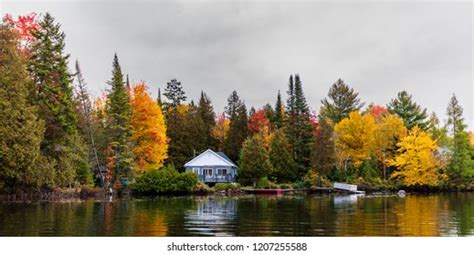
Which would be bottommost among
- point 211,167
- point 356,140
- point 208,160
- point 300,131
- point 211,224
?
point 211,224

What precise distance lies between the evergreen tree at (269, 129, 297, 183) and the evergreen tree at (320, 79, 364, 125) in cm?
1599

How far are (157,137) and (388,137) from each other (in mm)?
22015

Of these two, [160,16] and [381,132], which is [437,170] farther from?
[160,16]

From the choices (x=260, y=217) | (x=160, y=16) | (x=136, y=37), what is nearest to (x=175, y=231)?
(x=260, y=217)

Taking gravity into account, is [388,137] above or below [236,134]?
below

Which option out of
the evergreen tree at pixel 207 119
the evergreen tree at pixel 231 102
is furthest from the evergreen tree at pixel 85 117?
the evergreen tree at pixel 231 102

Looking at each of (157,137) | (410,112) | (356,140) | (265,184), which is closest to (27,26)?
(157,137)

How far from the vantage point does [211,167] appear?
54.8 m

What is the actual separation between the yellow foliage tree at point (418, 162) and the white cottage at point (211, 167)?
52.4 ft

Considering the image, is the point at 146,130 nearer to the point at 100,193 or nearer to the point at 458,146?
the point at 100,193

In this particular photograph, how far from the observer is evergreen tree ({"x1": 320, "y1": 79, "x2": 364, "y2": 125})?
6625 cm

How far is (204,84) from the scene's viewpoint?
177 feet

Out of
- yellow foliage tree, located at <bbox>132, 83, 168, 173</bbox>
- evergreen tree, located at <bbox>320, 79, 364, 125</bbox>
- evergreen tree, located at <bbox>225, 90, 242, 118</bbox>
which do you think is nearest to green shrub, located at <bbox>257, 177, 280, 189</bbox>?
yellow foliage tree, located at <bbox>132, 83, 168, 173</bbox>

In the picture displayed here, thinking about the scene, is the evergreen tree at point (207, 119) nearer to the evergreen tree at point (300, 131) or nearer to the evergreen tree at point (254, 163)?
the evergreen tree at point (300, 131)
